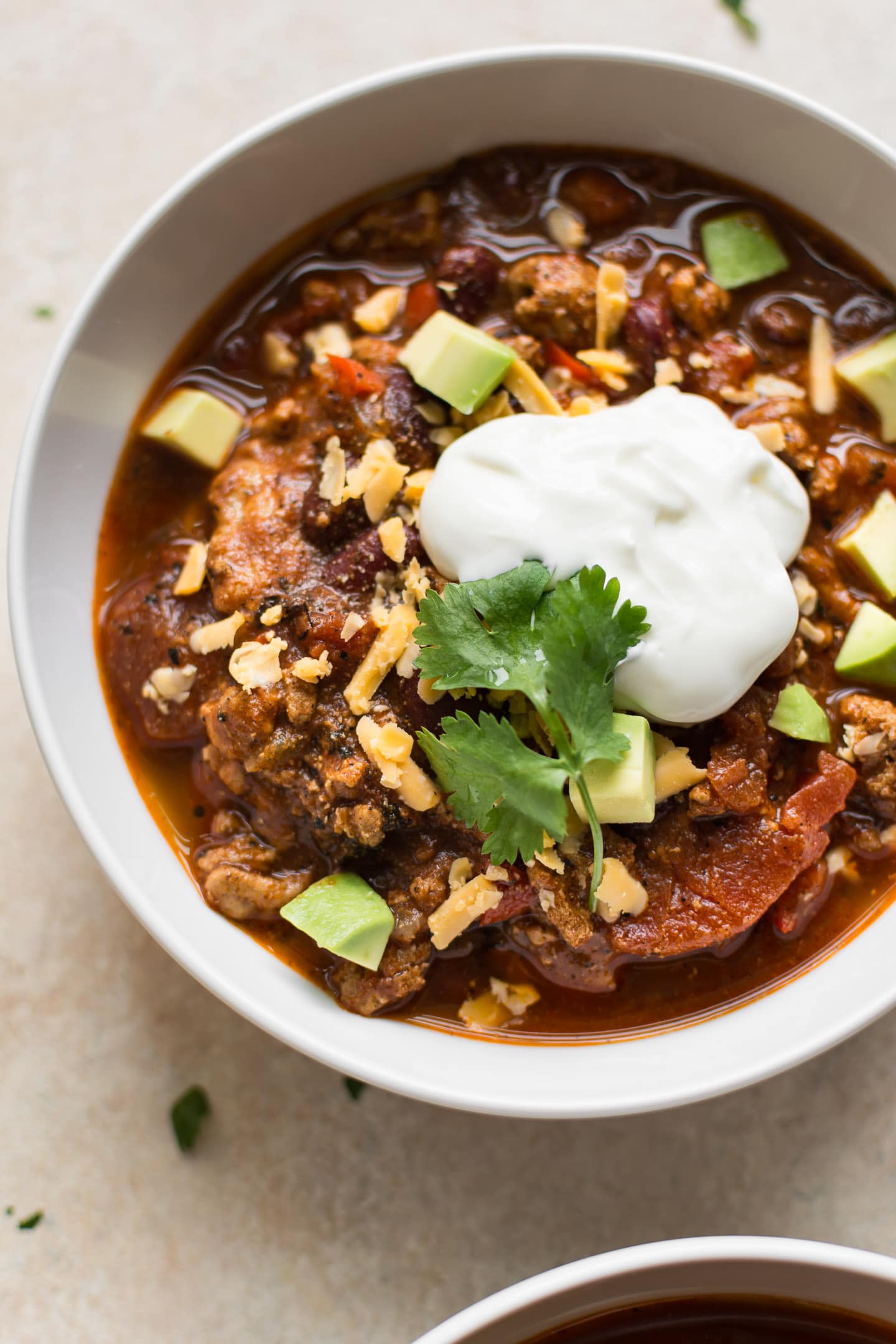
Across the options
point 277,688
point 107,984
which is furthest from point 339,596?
point 107,984

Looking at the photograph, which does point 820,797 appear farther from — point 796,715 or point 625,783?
point 625,783

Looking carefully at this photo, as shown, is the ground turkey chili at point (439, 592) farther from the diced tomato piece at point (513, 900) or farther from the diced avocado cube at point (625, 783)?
the diced avocado cube at point (625, 783)

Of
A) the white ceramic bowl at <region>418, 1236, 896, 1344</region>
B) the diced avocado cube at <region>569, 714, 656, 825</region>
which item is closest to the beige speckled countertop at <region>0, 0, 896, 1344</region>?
the white ceramic bowl at <region>418, 1236, 896, 1344</region>

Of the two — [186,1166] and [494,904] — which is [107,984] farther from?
[494,904]

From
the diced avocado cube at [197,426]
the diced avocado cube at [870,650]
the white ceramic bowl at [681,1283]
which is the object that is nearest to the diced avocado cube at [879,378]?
the diced avocado cube at [870,650]

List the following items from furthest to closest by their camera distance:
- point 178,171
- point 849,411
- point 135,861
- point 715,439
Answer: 1. point 178,171
2. point 849,411
3. point 135,861
4. point 715,439

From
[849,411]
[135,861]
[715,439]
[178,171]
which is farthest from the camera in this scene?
[178,171]
